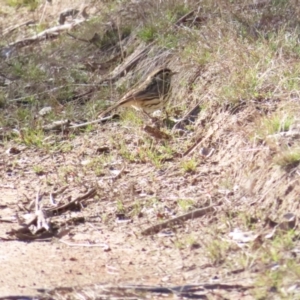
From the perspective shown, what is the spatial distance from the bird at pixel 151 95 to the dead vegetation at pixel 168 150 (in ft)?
0.38

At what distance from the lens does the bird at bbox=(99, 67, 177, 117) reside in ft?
27.1

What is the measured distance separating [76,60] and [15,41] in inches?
73.8

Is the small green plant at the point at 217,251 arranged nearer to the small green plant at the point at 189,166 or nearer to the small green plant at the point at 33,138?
the small green plant at the point at 189,166

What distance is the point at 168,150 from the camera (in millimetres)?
7414

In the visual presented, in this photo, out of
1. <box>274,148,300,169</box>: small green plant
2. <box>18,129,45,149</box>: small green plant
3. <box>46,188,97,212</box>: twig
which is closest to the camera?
<box>274,148,300,169</box>: small green plant

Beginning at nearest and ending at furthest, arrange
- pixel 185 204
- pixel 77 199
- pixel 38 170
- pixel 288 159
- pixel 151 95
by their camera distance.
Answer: pixel 288 159 < pixel 185 204 < pixel 77 199 < pixel 38 170 < pixel 151 95

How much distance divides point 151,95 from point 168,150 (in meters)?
1.05

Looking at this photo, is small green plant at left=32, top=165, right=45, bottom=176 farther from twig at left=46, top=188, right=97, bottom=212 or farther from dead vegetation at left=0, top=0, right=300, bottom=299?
twig at left=46, top=188, right=97, bottom=212

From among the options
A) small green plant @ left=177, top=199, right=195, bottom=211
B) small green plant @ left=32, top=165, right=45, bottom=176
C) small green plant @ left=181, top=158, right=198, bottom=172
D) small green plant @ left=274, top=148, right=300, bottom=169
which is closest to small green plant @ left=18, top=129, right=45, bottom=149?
small green plant @ left=32, top=165, right=45, bottom=176

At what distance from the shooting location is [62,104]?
9219mm

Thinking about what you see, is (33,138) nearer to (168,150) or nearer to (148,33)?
(168,150)

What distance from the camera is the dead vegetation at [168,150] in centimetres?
512

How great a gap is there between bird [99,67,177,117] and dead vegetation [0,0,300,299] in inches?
4.5

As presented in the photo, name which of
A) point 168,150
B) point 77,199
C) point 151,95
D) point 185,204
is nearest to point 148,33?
point 151,95
